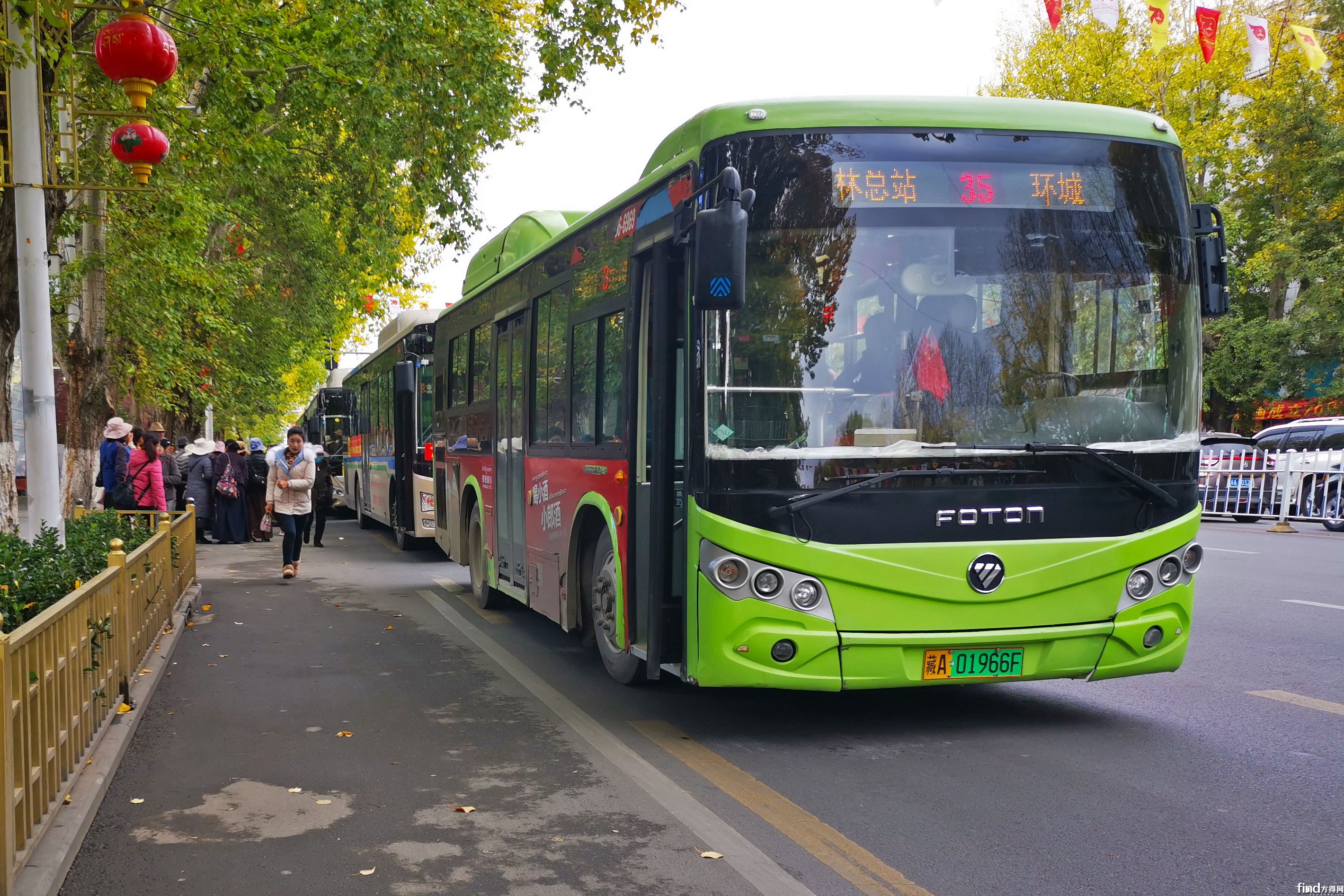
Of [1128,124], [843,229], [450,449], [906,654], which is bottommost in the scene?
[906,654]

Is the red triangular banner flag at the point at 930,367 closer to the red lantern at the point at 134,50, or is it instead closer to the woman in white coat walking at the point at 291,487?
the red lantern at the point at 134,50

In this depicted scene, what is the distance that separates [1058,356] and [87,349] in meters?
15.8

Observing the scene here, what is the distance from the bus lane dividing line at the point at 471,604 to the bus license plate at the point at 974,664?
5500 millimetres

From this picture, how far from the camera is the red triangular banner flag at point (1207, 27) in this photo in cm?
2419

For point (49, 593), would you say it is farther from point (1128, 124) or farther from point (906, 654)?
point (1128, 124)

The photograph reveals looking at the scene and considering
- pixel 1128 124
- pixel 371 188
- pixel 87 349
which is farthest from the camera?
pixel 371 188

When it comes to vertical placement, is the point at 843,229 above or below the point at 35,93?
below

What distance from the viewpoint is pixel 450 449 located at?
43.2 feet

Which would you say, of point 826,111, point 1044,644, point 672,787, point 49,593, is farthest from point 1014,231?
point 49,593

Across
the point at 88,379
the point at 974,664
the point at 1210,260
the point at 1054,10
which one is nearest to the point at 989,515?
the point at 974,664

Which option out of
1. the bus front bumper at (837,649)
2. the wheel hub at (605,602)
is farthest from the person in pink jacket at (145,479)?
the bus front bumper at (837,649)

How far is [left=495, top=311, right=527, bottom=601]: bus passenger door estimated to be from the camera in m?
9.88

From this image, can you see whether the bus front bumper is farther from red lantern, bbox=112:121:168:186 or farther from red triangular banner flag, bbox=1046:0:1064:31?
red triangular banner flag, bbox=1046:0:1064:31

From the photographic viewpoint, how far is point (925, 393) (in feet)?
20.2
